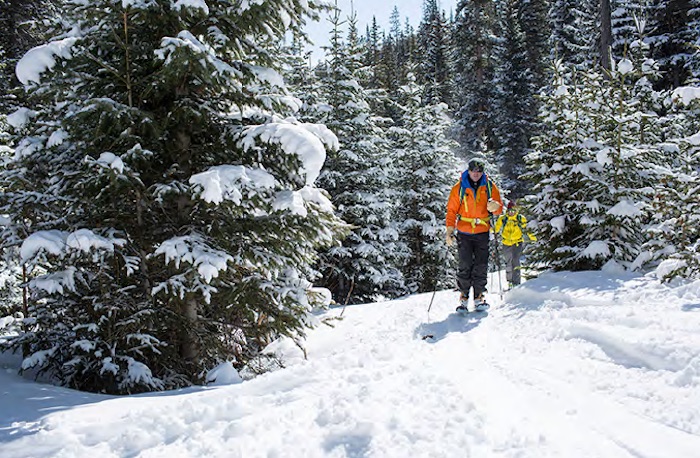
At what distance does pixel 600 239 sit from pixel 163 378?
8.26 metres

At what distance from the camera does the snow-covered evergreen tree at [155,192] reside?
5.18m

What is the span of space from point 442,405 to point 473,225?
15.5 ft

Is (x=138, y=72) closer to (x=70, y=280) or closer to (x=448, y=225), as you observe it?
(x=70, y=280)

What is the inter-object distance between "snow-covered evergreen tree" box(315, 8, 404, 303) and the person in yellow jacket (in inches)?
170

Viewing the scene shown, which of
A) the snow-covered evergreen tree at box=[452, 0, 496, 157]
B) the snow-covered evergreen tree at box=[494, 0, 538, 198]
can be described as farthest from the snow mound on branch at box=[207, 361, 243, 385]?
the snow-covered evergreen tree at box=[452, 0, 496, 157]

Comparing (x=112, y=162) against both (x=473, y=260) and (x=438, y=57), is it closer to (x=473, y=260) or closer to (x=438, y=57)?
(x=473, y=260)

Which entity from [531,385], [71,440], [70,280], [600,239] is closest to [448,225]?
[600,239]

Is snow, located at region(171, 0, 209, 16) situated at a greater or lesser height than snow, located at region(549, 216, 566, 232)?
greater

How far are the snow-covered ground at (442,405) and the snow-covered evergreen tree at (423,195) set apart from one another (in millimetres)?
12421

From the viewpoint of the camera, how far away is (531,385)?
3.96 metres

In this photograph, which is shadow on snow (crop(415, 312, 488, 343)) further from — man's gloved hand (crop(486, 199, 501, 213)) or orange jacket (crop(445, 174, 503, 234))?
man's gloved hand (crop(486, 199, 501, 213))

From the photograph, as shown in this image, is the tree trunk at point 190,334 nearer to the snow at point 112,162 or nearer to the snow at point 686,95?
the snow at point 112,162

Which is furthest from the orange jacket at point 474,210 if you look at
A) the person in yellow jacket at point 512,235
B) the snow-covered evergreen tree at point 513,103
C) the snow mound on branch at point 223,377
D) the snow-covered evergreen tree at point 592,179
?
the snow-covered evergreen tree at point 513,103

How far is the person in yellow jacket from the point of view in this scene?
36.5ft
